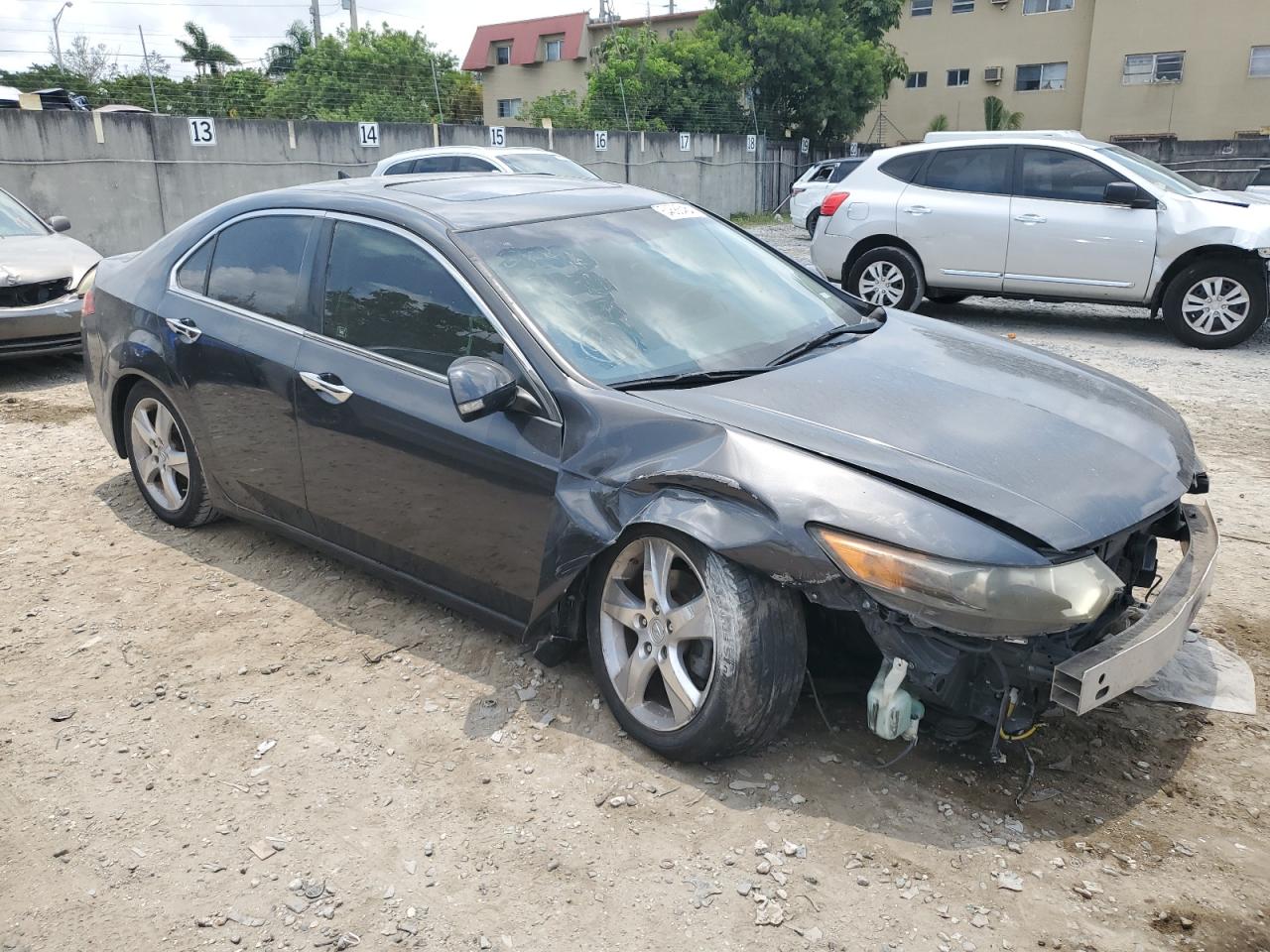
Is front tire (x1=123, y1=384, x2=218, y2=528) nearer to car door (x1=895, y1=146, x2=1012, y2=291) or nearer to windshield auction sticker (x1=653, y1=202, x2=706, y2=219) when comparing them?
windshield auction sticker (x1=653, y1=202, x2=706, y2=219)

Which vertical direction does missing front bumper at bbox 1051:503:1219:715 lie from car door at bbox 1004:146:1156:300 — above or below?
below

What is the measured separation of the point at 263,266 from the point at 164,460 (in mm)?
1172

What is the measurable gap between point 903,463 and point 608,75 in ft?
98.7

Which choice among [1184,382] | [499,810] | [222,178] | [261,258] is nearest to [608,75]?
[222,178]

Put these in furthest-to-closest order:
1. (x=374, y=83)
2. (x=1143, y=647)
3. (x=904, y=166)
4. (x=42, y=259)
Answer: (x=374, y=83), (x=904, y=166), (x=42, y=259), (x=1143, y=647)

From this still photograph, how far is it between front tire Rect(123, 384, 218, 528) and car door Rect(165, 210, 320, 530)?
22 centimetres

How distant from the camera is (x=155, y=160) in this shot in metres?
15.7

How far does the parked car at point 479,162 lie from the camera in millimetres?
12102

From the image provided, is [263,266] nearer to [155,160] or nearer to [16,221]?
[16,221]

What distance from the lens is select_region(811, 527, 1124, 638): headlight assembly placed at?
2.60m

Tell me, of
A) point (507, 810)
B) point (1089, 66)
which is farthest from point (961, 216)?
point (1089, 66)

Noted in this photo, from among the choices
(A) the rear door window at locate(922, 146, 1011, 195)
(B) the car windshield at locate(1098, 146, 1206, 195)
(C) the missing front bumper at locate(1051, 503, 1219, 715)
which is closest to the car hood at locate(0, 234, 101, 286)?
(A) the rear door window at locate(922, 146, 1011, 195)

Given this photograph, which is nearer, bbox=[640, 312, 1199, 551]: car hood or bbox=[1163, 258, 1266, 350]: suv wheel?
bbox=[640, 312, 1199, 551]: car hood

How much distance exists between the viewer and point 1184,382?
773cm
